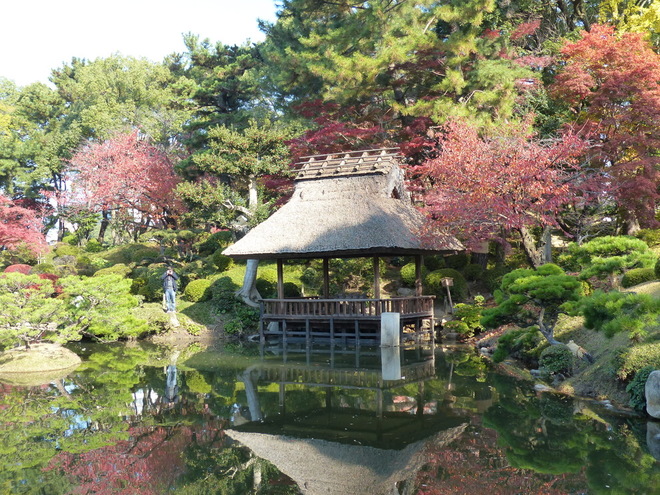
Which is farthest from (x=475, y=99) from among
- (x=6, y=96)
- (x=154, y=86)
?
(x=6, y=96)

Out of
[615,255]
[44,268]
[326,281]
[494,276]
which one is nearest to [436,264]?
[494,276]

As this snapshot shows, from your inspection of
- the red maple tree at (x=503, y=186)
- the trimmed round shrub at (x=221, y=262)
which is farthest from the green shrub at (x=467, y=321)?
the trimmed round shrub at (x=221, y=262)

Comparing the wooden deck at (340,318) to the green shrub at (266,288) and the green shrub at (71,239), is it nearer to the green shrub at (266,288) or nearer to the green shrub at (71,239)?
the green shrub at (266,288)

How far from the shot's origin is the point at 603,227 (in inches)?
884

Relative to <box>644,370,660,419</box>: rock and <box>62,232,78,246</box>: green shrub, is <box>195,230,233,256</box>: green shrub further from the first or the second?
<box>644,370,660,419</box>: rock

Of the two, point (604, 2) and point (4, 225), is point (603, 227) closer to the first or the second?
point (604, 2)

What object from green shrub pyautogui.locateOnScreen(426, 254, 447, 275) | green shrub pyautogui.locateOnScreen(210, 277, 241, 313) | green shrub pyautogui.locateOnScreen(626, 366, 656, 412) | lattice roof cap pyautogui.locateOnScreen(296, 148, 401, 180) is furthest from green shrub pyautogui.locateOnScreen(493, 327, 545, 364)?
green shrub pyautogui.locateOnScreen(210, 277, 241, 313)

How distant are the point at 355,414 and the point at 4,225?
79.4 feet

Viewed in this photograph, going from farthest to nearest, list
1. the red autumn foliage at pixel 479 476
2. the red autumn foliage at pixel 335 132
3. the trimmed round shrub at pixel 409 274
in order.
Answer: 1. the red autumn foliage at pixel 335 132
2. the trimmed round shrub at pixel 409 274
3. the red autumn foliage at pixel 479 476

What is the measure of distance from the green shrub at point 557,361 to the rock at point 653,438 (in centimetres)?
312

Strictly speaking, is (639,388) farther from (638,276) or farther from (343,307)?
(343,307)

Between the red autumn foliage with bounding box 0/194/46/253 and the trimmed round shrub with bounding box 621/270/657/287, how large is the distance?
26.0 meters

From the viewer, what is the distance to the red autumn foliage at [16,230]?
27.7 m

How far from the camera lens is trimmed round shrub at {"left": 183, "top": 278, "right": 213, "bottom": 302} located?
75.6 feet
